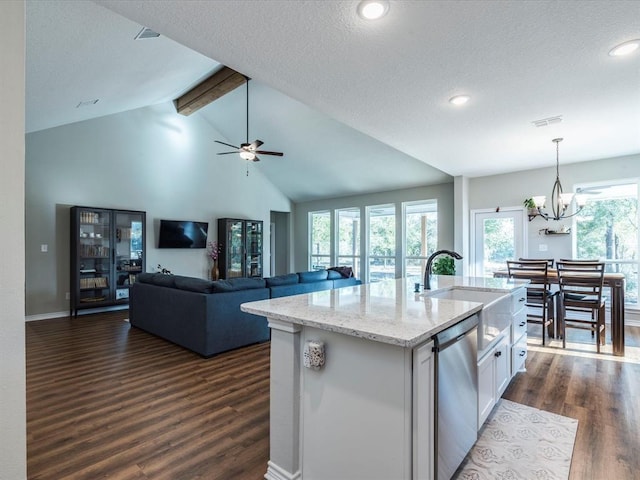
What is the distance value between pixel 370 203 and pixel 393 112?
4.93m

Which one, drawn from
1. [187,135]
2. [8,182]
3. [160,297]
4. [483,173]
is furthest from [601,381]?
[187,135]

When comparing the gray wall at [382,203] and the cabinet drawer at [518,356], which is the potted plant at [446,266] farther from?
the cabinet drawer at [518,356]

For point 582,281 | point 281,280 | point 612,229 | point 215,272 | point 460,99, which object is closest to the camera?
point 460,99

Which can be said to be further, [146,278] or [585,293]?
[146,278]

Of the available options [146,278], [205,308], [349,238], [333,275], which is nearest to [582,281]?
[333,275]

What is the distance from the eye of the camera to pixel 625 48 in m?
2.26

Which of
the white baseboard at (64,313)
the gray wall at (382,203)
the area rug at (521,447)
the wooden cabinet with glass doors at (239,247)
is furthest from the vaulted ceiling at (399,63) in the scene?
the wooden cabinet with glass doors at (239,247)

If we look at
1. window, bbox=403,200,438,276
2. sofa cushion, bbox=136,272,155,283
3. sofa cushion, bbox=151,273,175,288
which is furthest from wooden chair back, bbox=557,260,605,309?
sofa cushion, bbox=136,272,155,283

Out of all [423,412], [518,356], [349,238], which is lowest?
[518,356]

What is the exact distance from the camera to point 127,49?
3.18 meters

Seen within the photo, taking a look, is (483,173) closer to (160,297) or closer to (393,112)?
(393,112)

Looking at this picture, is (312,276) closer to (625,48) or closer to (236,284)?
(236,284)

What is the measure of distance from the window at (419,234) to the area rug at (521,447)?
5.02m

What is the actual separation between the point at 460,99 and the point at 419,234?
4.76m
